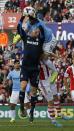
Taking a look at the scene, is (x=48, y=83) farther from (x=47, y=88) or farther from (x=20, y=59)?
(x=20, y=59)

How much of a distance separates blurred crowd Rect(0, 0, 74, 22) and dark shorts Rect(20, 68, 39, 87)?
11.9 metres

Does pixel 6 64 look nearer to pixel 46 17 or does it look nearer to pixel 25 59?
pixel 46 17

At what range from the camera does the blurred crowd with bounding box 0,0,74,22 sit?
2808 cm

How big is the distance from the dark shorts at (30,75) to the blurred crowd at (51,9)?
11.9 m

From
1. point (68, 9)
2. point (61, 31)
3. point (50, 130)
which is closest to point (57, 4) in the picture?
point (68, 9)

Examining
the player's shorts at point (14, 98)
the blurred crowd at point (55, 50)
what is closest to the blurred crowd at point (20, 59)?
the blurred crowd at point (55, 50)

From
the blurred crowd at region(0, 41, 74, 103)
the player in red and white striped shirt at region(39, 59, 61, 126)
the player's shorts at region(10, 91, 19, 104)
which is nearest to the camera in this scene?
the player in red and white striped shirt at region(39, 59, 61, 126)

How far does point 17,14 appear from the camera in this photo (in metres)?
28.0

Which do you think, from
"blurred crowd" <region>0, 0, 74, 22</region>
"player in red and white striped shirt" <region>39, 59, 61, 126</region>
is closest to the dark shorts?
"player in red and white striped shirt" <region>39, 59, 61, 126</region>

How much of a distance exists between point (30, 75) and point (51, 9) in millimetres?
12951

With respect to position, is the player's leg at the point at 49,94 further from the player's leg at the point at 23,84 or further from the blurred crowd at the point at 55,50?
the blurred crowd at the point at 55,50

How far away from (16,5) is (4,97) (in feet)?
26.8

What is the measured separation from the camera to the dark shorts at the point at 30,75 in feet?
51.7

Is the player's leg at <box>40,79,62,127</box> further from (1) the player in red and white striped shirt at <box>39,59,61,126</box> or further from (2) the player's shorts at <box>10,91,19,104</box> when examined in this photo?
(2) the player's shorts at <box>10,91,19,104</box>
